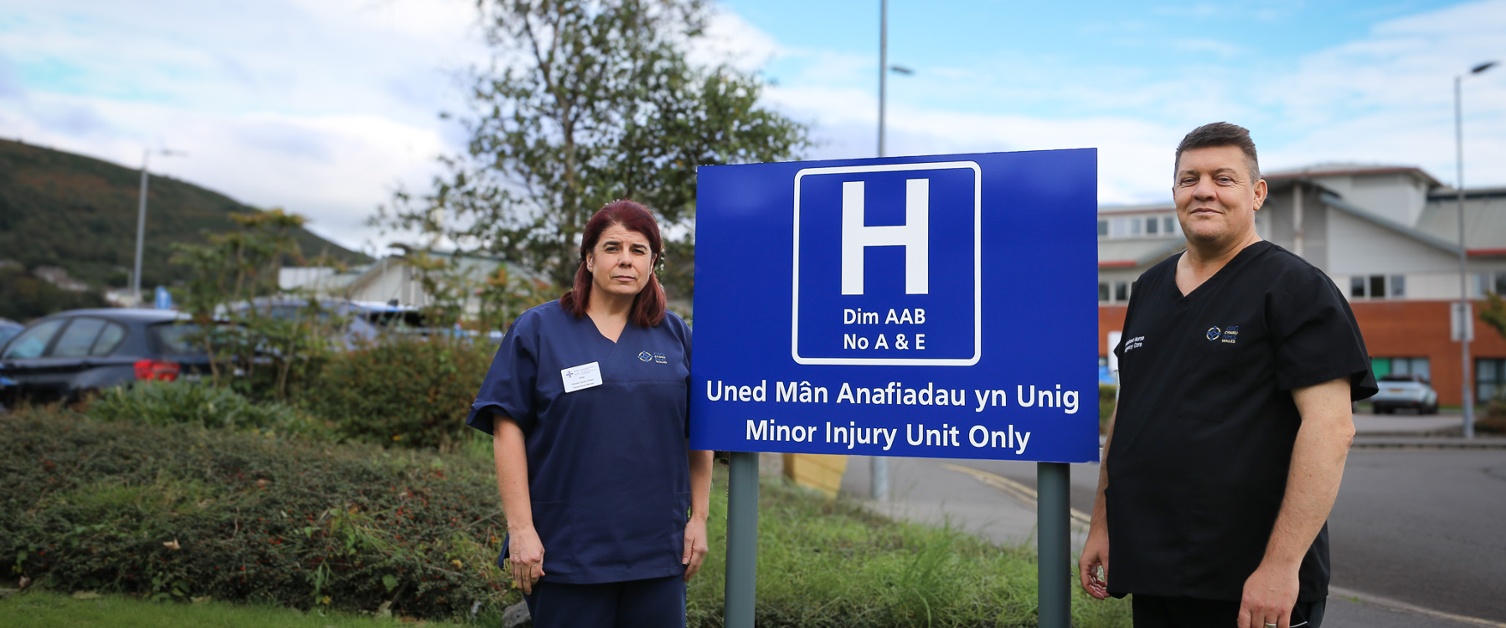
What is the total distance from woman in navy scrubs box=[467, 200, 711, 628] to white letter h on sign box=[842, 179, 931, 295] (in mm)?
556

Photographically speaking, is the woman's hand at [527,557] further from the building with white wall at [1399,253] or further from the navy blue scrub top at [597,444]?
the building with white wall at [1399,253]

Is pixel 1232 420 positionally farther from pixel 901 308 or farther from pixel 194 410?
pixel 194 410

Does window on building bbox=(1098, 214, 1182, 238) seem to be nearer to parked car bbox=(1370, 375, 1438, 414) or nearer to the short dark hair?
parked car bbox=(1370, 375, 1438, 414)

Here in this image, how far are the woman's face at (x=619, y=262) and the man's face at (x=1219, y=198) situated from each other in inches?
54.8

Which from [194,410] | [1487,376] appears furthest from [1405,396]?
[194,410]

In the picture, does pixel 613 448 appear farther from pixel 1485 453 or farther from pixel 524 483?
pixel 1485 453

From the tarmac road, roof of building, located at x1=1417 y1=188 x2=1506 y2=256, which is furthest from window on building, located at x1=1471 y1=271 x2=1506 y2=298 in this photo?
the tarmac road

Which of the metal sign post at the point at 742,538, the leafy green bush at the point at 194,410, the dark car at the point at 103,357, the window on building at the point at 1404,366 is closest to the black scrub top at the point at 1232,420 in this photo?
the metal sign post at the point at 742,538

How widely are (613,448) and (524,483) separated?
0.87 ft

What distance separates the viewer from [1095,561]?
2.70m

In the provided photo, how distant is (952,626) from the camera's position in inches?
186

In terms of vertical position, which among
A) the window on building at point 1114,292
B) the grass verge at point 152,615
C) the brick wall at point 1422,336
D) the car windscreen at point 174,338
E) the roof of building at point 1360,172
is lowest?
the grass verge at point 152,615

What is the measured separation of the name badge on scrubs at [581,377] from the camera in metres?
2.88

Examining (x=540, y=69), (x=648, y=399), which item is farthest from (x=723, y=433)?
(x=540, y=69)
